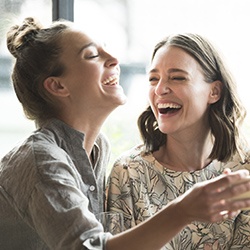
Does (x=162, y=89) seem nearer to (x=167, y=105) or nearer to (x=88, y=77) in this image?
(x=167, y=105)

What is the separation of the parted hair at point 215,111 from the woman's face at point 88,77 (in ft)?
1.00

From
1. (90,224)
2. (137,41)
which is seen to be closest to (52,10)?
(137,41)

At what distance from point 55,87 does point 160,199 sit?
0.50 metres

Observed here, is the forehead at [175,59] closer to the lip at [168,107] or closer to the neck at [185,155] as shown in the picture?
the lip at [168,107]

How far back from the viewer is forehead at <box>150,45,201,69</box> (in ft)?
6.80

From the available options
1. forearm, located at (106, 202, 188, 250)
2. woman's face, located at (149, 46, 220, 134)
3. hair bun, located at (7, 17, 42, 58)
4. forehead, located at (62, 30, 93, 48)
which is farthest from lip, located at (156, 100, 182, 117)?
forearm, located at (106, 202, 188, 250)

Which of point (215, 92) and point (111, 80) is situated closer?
point (111, 80)

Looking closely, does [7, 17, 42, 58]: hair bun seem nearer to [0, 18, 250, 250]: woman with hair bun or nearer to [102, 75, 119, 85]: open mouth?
[0, 18, 250, 250]: woman with hair bun

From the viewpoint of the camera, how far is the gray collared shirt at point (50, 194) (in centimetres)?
155

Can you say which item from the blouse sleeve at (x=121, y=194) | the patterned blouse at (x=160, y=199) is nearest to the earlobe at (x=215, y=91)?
the patterned blouse at (x=160, y=199)

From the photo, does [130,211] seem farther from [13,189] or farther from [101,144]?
[13,189]

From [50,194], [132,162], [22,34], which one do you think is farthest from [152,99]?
[50,194]

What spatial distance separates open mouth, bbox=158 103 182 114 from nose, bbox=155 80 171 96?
1.4 inches

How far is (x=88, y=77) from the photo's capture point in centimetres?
188
